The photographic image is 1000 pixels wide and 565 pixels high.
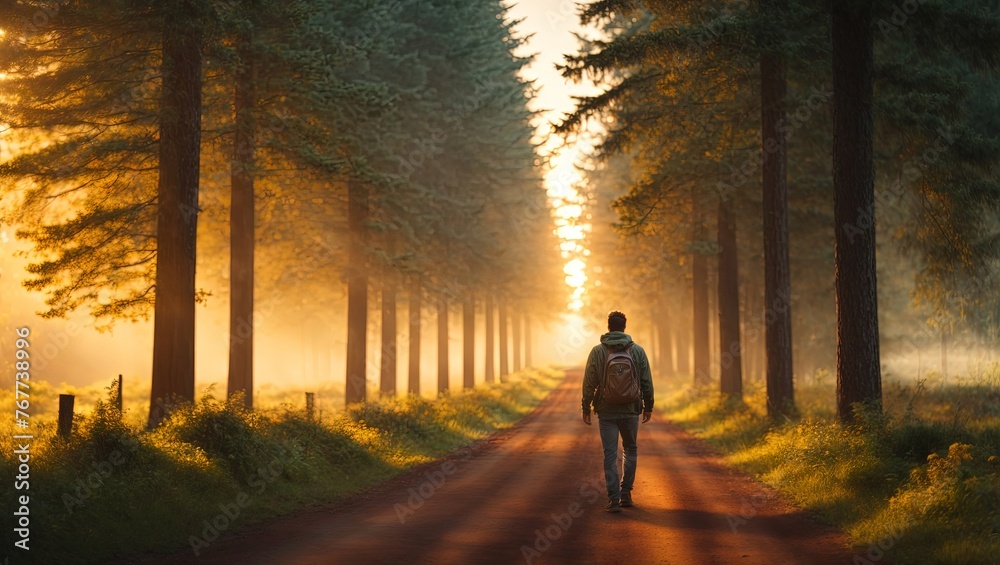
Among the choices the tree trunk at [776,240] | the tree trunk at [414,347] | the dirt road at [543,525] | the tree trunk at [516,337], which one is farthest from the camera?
the tree trunk at [516,337]

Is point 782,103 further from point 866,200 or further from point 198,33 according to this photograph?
point 198,33

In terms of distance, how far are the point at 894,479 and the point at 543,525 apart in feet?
14.9

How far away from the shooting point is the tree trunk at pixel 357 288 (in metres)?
24.0

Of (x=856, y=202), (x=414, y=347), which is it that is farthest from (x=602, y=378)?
(x=414, y=347)

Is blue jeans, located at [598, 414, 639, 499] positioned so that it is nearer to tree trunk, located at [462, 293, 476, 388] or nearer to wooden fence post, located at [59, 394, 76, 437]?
wooden fence post, located at [59, 394, 76, 437]

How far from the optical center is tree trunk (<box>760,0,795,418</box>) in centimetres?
1816

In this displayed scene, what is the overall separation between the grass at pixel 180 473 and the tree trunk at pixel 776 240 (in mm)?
8314

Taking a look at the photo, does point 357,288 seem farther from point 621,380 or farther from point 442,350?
point 621,380

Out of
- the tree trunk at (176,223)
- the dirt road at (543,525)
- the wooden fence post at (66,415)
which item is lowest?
the dirt road at (543,525)

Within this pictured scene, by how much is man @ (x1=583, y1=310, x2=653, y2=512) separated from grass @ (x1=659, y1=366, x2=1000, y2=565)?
2.44 meters

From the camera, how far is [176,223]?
14156 mm

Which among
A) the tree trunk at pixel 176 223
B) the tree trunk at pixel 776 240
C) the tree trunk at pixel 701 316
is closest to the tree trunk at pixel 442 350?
the tree trunk at pixel 701 316

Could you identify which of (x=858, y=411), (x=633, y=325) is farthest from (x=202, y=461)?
(x=633, y=325)

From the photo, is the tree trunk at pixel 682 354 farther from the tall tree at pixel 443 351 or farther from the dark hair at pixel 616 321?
the dark hair at pixel 616 321
